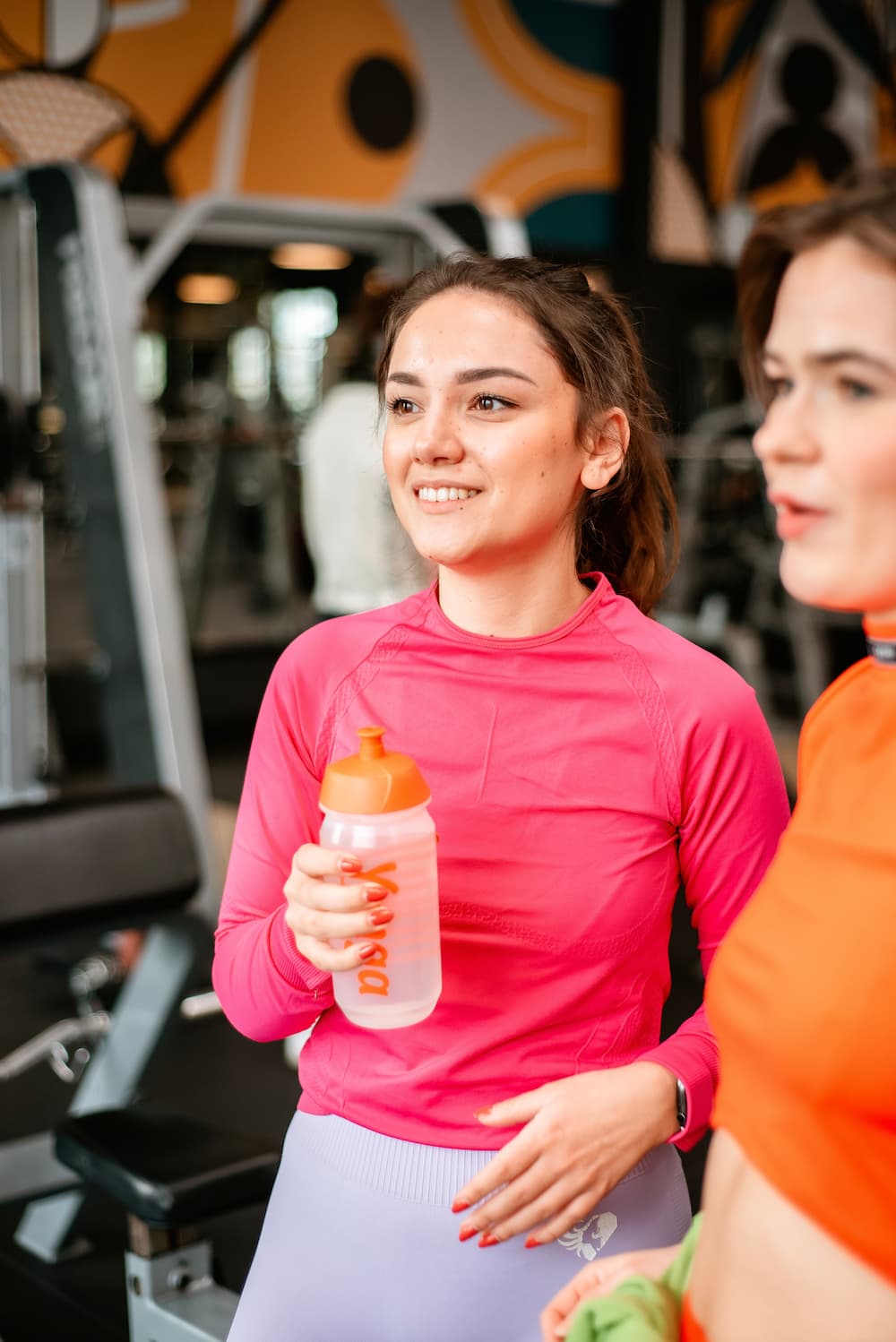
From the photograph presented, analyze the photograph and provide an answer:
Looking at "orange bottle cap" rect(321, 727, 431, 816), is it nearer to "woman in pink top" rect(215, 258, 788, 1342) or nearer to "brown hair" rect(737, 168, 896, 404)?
"woman in pink top" rect(215, 258, 788, 1342)

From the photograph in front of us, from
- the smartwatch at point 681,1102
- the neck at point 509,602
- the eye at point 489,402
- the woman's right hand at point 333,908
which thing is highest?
the eye at point 489,402

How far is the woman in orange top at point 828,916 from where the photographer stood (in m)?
0.67

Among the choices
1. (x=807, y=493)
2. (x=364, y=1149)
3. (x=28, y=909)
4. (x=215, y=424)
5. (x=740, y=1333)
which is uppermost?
(x=807, y=493)

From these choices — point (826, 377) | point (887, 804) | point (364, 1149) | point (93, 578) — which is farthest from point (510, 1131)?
point (93, 578)

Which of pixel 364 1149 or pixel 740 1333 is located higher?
pixel 740 1333

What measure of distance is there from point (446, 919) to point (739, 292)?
0.52 m

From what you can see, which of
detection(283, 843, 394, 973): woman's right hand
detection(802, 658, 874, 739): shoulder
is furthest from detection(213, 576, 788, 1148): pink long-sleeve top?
detection(802, 658, 874, 739): shoulder

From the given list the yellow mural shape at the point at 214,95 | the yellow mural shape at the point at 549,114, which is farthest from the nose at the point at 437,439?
the yellow mural shape at the point at 549,114

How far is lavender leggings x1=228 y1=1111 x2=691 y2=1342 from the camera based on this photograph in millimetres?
1009

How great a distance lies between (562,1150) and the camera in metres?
0.95

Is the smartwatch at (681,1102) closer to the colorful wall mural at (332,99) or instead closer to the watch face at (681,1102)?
the watch face at (681,1102)

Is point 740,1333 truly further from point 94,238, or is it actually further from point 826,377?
point 94,238

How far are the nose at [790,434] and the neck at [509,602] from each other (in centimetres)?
39

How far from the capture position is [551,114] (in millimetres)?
6820
